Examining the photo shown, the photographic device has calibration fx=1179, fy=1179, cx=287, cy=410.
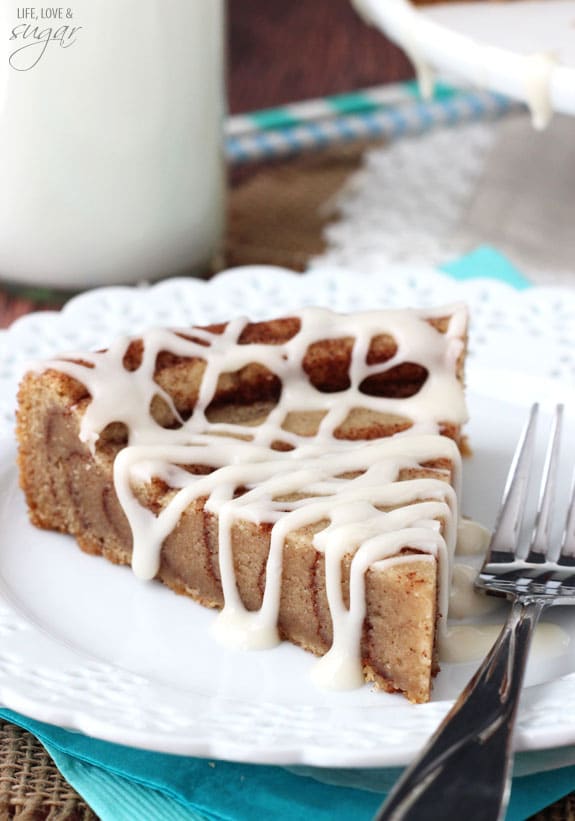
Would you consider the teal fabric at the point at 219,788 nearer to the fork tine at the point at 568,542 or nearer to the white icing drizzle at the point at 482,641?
the white icing drizzle at the point at 482,641

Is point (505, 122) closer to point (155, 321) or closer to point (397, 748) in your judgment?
point (155, 321)

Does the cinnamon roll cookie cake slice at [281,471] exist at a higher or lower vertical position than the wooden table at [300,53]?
higher

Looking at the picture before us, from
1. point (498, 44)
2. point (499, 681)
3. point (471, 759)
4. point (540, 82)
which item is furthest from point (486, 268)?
point (471, 759)

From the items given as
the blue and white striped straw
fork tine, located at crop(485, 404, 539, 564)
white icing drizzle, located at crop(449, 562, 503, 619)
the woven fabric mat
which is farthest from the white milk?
white icing drizzle, located at crop(449, 562, 503, 619)

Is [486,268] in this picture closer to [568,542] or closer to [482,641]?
[568,542]

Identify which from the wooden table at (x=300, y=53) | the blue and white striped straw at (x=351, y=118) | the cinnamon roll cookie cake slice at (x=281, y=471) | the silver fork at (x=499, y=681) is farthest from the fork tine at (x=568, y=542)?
the wooden table at (x=300, y=53)

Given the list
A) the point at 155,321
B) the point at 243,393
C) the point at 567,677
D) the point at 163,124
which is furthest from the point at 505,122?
the point at 567,677
